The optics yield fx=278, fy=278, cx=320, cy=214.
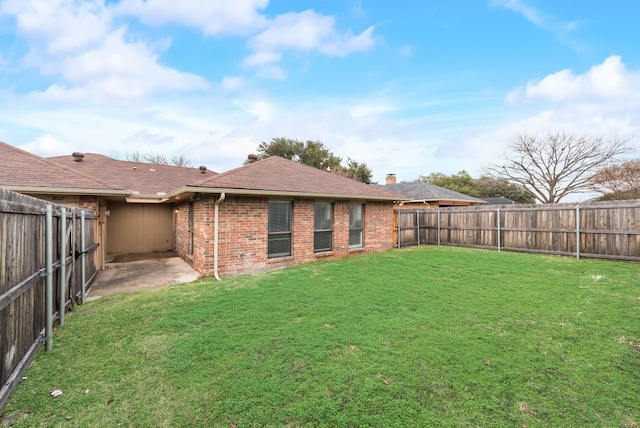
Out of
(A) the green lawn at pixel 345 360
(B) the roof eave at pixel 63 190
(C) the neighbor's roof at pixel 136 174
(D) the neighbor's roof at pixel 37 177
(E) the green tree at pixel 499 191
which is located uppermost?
(E) the green tree at pixel 499 191

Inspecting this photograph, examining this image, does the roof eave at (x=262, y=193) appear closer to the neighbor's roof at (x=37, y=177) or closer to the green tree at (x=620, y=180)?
the neighbor's roof at (x=37, y=177)

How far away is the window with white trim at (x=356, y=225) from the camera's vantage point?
408 inches

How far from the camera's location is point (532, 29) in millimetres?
10516

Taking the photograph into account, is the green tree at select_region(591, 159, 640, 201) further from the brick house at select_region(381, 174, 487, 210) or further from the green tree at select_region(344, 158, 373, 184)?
the green tree at select_region(344, 158, 373, 184)

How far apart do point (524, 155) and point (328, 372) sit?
107 ft

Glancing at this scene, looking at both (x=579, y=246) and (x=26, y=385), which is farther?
(x=579, y=246)

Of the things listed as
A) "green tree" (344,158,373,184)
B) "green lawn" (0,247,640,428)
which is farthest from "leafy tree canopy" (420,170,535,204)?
"green lawn" (0,247,640,428)

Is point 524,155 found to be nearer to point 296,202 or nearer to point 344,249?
point 344,249

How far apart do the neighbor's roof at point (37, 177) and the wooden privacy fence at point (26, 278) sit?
3.40 meters

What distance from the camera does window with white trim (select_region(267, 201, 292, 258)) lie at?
27.4ft

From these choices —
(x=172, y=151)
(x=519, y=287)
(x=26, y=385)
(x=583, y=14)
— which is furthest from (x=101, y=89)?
(x=172, y=151)

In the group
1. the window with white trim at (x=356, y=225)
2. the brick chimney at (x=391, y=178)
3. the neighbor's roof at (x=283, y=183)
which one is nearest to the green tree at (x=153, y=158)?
the brick chimney at (x=391, y=178)

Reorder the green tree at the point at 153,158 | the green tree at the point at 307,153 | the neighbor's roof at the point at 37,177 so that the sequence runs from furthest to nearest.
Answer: the green tree at the point at 153,158 < the green tree at the point at 307,153 < the neighbor's roof at the point at 37,177

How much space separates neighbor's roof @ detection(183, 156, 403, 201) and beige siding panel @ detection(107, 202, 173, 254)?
574 centimetres
